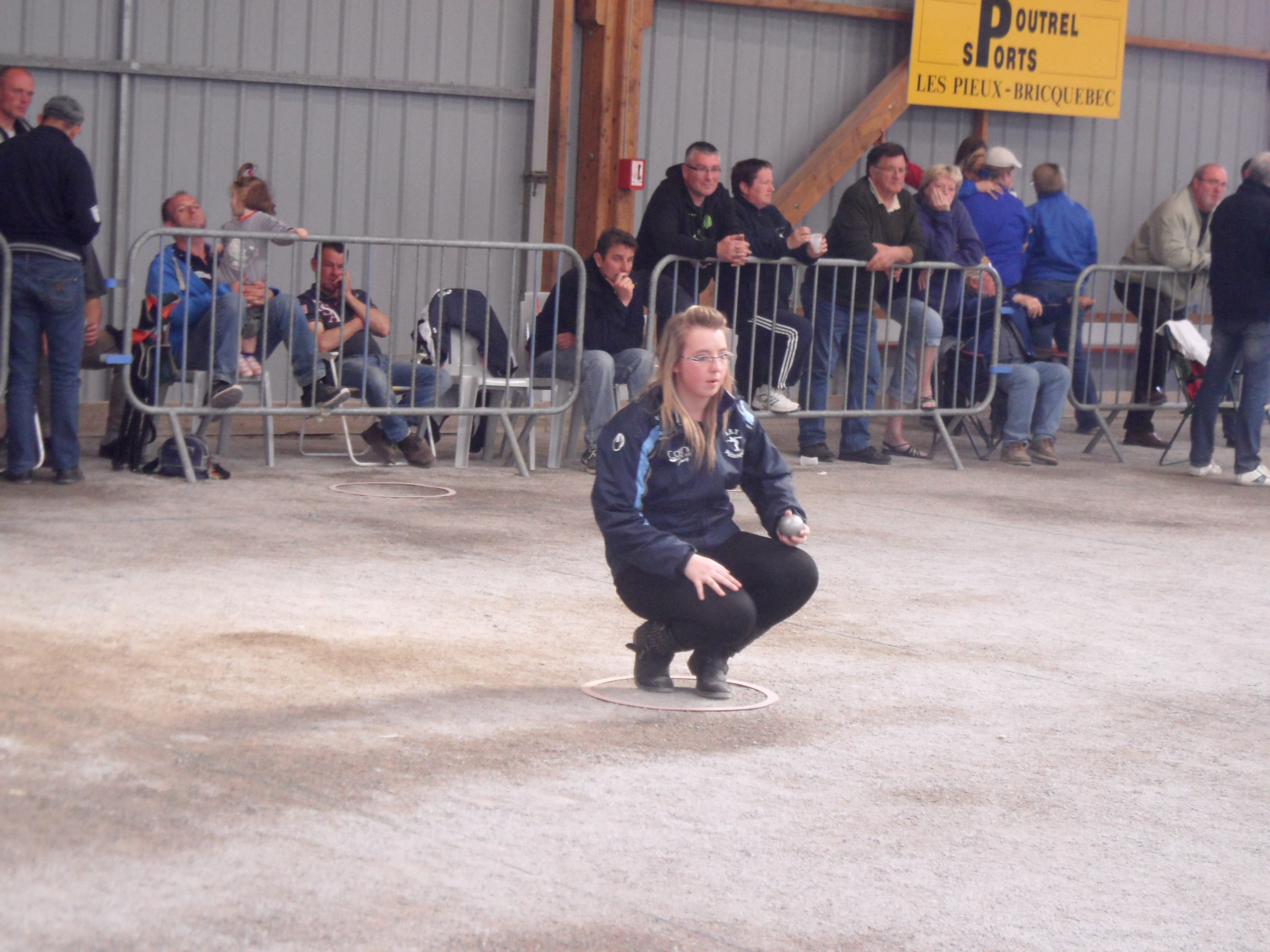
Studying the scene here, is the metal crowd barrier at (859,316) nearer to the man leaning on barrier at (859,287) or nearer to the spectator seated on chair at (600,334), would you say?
the man leaning on barrier at (859,287)

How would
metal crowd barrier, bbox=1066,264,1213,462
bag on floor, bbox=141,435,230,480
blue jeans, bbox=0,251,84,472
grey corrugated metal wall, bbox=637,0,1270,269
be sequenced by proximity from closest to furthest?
blue jeans, bbox=0,251,84,472 < bag on floor, bbox=141,435,230,480 < metal crowd barrier, bbox=1066,264,1213,462 < grey corrugated metal wall, bbox=637,0,1270,269

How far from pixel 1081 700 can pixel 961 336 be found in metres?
6.27

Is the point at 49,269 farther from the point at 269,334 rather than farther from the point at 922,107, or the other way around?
the point at 922,107

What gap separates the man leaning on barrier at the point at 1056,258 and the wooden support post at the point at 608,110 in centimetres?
297

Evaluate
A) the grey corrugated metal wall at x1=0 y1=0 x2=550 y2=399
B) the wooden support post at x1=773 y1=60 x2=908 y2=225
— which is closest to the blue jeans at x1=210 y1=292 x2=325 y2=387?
the grey corrugated metal wall at x1=0 y1=0 x2=550 y2=399

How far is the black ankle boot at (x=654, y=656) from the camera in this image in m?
5.04

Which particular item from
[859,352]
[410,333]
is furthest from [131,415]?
[859,352]

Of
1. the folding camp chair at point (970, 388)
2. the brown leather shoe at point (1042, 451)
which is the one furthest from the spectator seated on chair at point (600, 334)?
the brown leather shoe at point (1042, 451)

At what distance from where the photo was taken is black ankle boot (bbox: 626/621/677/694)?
5.04m

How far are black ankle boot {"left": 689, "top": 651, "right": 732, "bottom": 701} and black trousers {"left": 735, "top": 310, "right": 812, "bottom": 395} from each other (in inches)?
210

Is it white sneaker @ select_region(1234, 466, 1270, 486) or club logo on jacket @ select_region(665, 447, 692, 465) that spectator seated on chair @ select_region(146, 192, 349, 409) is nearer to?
club logo on jacket @ select_region(665, 447, 692, 465)

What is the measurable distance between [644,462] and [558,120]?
7885 mm

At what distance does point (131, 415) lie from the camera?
9.11 m

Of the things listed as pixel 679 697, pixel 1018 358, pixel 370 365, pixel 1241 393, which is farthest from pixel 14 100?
pixel 1241 393
